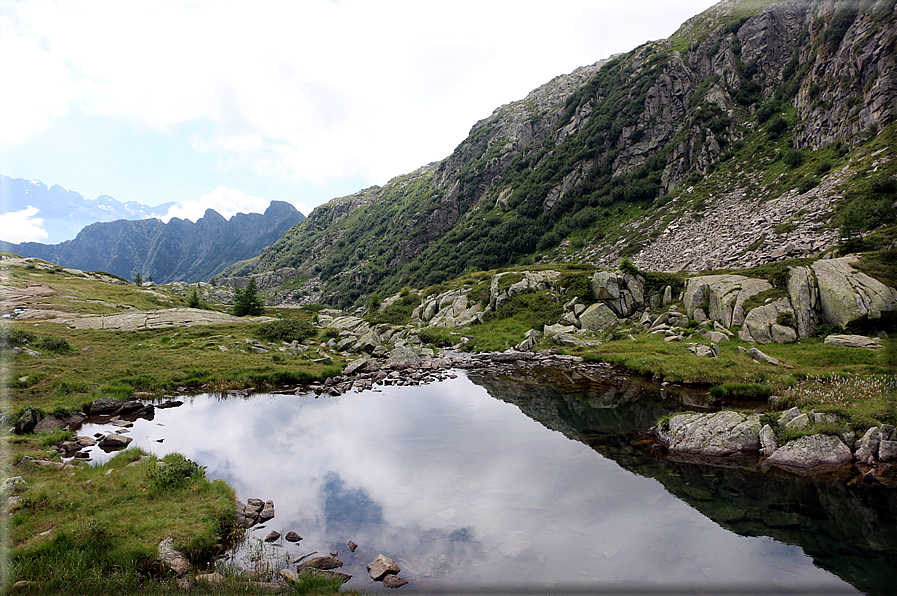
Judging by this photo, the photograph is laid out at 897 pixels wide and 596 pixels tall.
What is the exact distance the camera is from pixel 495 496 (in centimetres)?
1273

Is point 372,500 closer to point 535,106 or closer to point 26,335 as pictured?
point 26,335

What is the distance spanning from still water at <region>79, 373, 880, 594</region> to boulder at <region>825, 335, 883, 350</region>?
1333cm

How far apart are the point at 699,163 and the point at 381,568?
111405mm

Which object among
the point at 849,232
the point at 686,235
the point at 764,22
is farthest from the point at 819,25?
the point at 849,232

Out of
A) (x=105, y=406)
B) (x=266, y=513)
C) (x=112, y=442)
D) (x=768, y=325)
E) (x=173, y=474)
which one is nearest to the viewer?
(x=266, y=513)

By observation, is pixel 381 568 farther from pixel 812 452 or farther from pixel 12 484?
pixel 812 452

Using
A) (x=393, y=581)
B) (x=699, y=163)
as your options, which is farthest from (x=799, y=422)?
(x=699, y=163)

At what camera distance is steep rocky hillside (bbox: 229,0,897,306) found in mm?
51406

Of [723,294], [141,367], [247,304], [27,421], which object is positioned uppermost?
[247,304]

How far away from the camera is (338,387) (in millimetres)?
27672

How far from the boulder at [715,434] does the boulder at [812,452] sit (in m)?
0.99

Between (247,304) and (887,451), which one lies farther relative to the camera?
(247,304)

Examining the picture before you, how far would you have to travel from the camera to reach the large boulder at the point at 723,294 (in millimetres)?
31500

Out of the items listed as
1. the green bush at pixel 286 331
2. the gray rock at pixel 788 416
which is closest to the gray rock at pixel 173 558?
the gray rock at pixel 788 416
